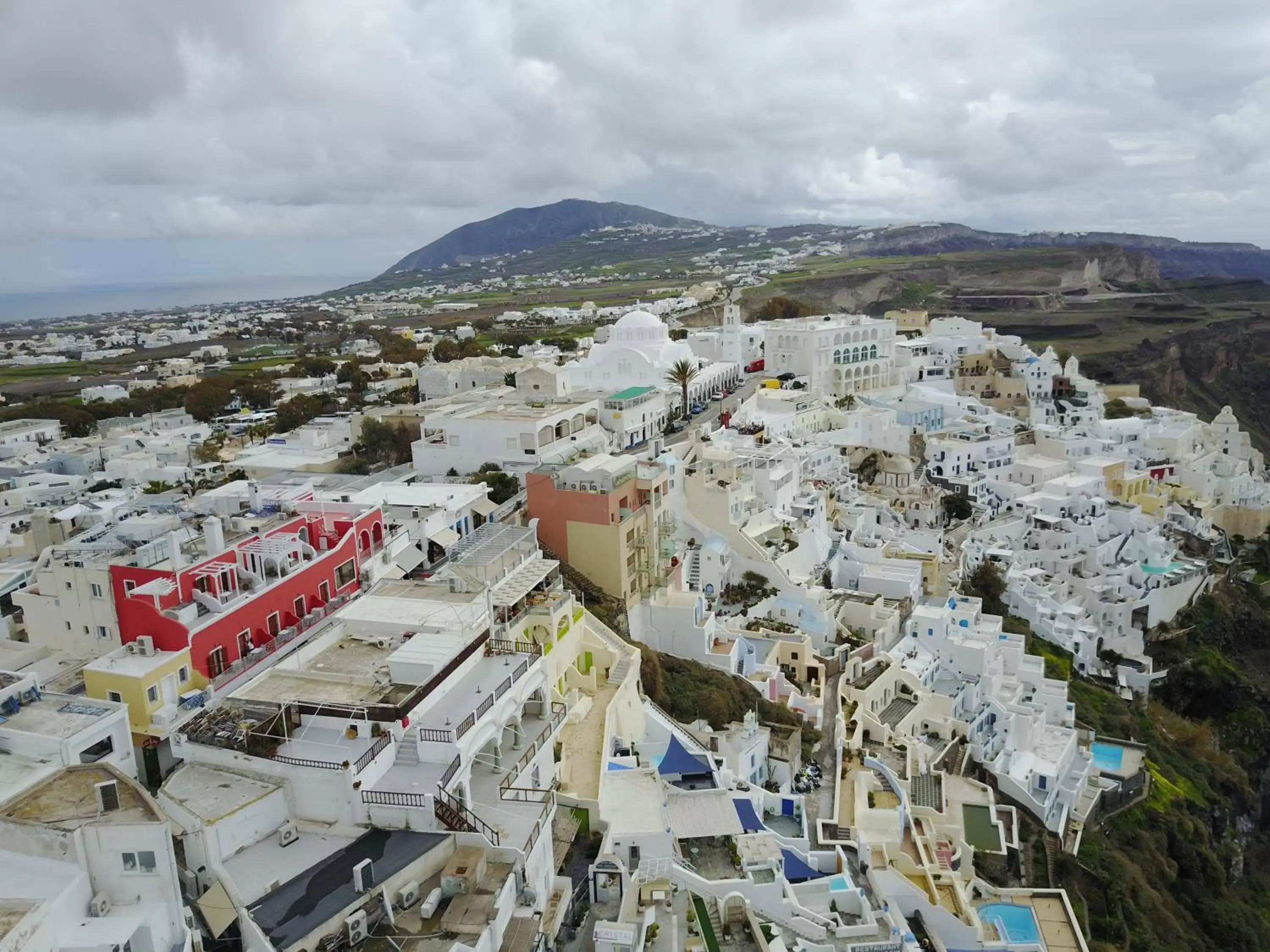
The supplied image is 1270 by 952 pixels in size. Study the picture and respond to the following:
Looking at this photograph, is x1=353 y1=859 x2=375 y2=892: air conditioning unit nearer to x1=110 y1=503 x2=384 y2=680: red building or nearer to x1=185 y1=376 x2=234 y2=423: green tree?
x1=110 y1=503 x2=384 y2=680: red building

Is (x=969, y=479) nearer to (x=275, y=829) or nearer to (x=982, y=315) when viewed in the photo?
(x=275, y=829)

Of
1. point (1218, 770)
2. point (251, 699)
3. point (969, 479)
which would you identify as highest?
point (251, 699)

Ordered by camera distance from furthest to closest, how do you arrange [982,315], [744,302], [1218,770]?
[982,315] → [744,302] → [1218,770]

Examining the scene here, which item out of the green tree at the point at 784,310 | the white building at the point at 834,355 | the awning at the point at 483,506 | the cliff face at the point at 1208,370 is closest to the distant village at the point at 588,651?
the white building at the point at 834,355

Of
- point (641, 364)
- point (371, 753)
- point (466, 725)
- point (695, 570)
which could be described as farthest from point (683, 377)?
point (371, 753)

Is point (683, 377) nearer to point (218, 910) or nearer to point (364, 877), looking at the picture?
point (364, 877)

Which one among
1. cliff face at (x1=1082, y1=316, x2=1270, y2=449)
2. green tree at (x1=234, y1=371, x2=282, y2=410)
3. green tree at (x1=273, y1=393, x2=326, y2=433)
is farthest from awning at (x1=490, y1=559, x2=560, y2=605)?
cliff face at (x1=1082, y1=316, x2=1270, y2=449)

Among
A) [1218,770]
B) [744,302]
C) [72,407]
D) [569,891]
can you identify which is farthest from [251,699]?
[744,302]
